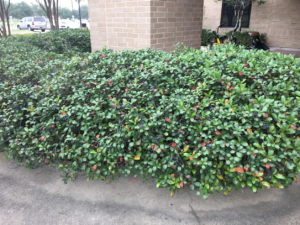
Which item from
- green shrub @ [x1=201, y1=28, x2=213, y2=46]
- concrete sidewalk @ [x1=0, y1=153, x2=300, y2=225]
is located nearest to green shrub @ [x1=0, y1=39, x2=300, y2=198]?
concrete sidewalk @ [x1=0, y1=153, x2=300, y2=225]

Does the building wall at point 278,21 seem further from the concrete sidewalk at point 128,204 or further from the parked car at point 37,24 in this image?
the parked car at point 37,24

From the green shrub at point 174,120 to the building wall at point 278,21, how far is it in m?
11.5

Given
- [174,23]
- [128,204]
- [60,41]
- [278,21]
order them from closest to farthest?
[128,204]
[174,23]
[60,41]
[278,21]

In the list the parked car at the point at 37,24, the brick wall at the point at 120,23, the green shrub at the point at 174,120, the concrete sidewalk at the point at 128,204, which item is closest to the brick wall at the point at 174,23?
the brick wall at the point at 120,23

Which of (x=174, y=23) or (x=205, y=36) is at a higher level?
(x=174, y=23)

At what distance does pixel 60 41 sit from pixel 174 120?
4.95 m

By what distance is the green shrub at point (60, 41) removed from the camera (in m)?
6.08

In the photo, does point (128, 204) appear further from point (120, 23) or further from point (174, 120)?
point (120, 23)

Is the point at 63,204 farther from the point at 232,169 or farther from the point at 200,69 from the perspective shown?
the point at 200,69

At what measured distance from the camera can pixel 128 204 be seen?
2.52 metres

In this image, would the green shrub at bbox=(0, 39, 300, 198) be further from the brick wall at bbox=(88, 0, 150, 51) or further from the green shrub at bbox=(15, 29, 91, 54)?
the green shrub at bbox=(15, 29, 91, 54)

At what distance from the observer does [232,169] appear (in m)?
1.97

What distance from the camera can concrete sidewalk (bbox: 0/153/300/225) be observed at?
2330 millimetres

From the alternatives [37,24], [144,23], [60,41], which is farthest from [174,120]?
[37,24]
